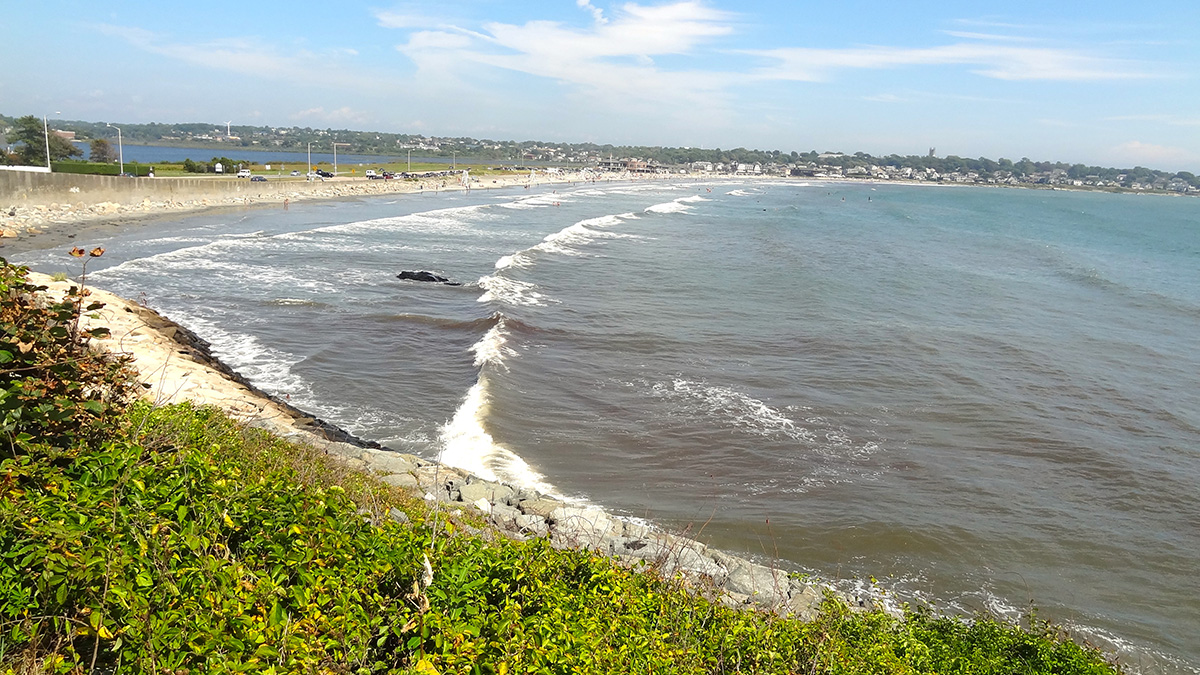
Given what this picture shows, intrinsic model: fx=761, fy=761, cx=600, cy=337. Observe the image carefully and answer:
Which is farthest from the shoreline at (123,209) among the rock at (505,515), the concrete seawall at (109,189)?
the rock at (505,515)

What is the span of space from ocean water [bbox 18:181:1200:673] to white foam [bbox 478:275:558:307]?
0.79 feet

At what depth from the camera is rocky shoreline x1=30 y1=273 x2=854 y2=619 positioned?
9328mm

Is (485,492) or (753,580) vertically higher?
(485,492)

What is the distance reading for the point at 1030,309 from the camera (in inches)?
1304

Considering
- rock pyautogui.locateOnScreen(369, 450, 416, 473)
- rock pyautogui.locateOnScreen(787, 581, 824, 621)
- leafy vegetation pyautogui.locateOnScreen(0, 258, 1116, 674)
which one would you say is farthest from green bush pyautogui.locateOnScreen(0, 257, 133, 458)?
rock pyautogui.locateOnScreen(787, 581, 824, 621)

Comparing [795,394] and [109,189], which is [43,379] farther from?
[109,189]

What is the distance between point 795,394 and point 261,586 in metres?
16.6

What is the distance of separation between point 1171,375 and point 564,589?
2522cm

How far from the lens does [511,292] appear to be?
30.6m

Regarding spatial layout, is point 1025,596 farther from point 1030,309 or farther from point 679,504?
point 1030,309

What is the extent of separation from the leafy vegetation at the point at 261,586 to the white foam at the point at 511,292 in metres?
21.8

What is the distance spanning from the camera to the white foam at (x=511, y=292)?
94.6 ft

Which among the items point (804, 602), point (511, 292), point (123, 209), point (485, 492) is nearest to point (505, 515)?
point (485, 492)

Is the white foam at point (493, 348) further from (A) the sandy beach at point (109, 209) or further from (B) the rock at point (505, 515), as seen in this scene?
(A) the sandy beach at point (109, 209)
